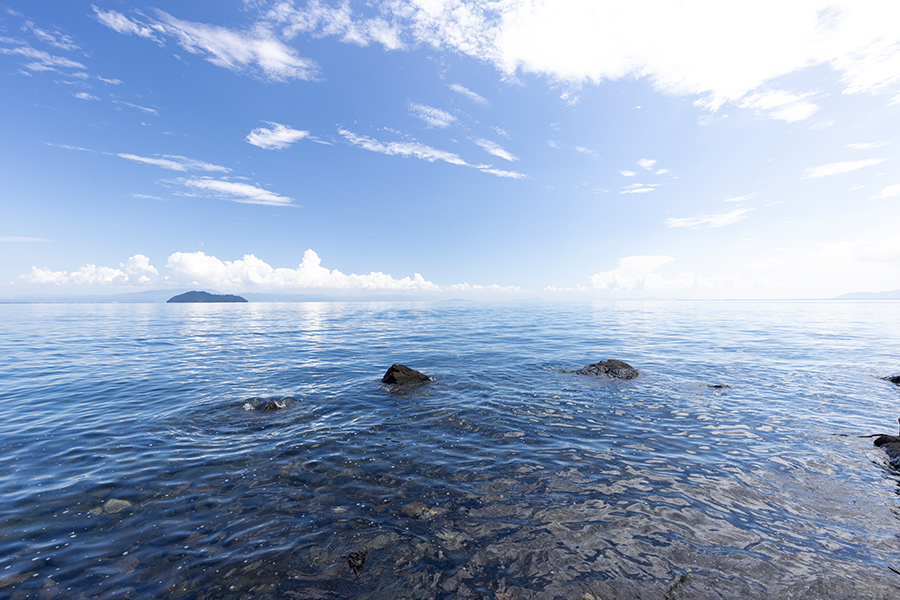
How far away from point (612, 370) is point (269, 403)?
1907 cm

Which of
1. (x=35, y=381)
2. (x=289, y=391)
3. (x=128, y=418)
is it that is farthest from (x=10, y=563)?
(x=35, y=381)

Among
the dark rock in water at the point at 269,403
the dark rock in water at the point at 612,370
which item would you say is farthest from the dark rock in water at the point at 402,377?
the dark rock in water at the point at 612,370

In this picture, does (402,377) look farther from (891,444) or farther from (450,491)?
(891,444)

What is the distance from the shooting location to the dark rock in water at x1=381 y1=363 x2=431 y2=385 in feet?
58.2

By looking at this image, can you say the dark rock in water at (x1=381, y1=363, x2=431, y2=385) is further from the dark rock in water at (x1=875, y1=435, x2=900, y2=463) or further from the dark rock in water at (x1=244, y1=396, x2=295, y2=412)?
the dark rock in water at (x1=875, y1=435, x2=900, y2=463)

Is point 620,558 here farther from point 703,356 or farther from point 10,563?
point 703,356

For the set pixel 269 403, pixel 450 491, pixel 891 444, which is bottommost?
pixel 450 491

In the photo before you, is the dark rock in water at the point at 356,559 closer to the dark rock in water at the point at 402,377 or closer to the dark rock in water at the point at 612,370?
the dark rock in water at the point at 402,377

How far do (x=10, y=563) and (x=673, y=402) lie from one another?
20.9 m

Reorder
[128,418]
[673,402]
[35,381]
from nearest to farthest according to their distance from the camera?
[128,418] < [673,402] < [35,381]

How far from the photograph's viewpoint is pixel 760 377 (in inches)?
751

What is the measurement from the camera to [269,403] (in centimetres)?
1418

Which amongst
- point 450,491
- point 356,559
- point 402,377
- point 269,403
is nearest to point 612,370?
point 402,377

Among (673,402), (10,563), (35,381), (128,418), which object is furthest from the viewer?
(35,381)
